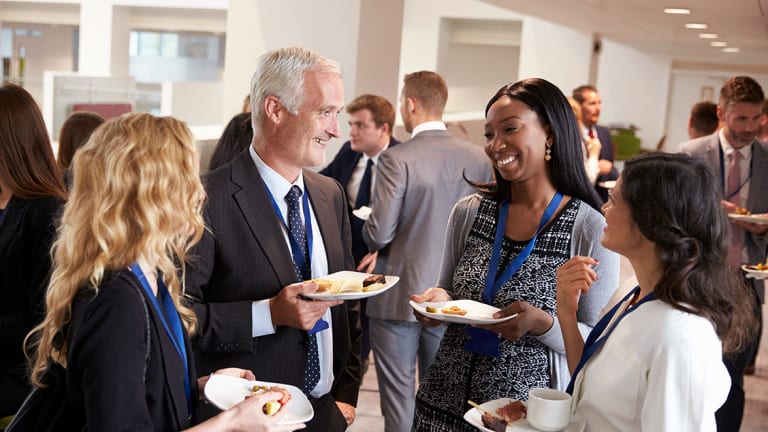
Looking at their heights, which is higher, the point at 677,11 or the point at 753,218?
the point at 677,11

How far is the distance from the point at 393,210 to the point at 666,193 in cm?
234

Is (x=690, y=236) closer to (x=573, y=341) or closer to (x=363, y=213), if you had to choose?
(x=573, y=341)

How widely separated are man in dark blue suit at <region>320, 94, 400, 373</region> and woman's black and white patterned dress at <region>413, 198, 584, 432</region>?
2.29 metres

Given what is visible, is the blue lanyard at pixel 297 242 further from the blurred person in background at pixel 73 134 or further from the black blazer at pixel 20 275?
the blurred person in background at pixel 73 134

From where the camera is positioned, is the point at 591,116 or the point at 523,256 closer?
the point at 523,256

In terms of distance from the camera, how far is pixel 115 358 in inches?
50.9

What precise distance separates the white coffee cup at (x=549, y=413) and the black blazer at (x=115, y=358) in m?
0.68

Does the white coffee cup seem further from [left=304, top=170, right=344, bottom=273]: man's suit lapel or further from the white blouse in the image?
[left=304, top=170, right=344, bottom=273]: man's suit lapel

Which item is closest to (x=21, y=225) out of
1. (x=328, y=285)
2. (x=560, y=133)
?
(x=328, y=285)

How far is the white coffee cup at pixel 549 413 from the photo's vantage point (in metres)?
1.57

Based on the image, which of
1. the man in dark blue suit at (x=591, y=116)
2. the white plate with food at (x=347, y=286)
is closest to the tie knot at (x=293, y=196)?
the white plate with food at (x=347, y=286)

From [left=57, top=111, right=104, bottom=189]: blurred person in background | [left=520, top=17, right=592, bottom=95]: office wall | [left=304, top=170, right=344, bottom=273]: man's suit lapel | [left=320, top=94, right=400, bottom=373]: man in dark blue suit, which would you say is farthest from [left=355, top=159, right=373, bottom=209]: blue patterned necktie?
[left=520, top=17, right=592, bottom=95]: office wall

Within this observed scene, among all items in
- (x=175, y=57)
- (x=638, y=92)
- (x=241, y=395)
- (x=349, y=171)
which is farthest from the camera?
(x=175, y=57)

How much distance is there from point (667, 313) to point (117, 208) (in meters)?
0.94
